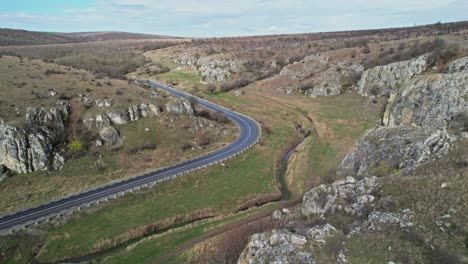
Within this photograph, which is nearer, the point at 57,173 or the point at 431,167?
the point at 431,167

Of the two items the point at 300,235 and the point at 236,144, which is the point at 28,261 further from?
the point at 236,144

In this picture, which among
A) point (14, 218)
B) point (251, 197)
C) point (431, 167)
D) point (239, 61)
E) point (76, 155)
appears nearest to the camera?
point (431, 167)

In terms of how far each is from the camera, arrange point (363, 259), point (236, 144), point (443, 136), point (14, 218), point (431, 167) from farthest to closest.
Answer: point (236, 144) < point (14, 218) < point (443, 136) < point (431, 167) < point (363, 259)

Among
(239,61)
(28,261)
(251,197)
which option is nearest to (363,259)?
(251,197)

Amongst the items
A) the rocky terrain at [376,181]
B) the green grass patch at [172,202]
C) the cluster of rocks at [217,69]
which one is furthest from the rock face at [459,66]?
the cluster of rocks at [217,69]

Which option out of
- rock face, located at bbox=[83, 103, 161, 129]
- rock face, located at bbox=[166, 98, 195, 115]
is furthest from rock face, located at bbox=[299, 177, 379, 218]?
rock face, located at bbox=[166, 98, 195, 115]

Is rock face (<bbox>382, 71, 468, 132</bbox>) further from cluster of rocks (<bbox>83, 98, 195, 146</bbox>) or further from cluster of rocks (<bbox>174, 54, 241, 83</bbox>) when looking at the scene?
cluster of rocks (<bbox>174, 54, 241, 83</bbox>)
